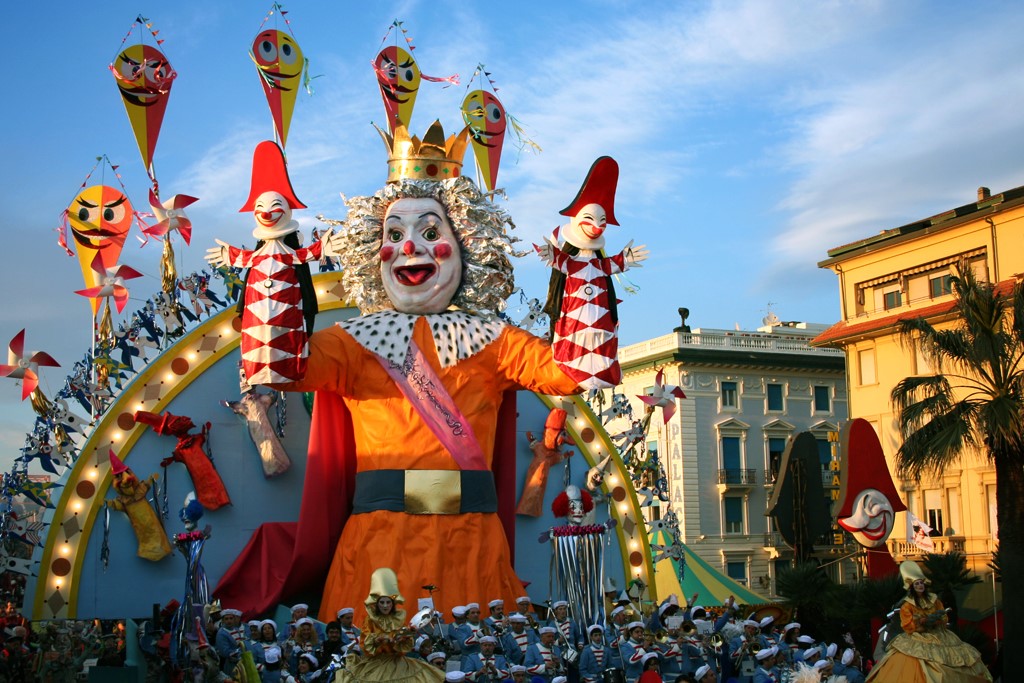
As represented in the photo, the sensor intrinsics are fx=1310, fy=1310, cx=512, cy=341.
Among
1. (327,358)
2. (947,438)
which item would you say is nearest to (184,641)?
(327,358)

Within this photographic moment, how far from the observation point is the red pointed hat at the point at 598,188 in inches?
472

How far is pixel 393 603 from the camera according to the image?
29.1 ft

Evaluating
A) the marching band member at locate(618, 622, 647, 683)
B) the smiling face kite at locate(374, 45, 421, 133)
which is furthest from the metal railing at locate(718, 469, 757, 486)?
the marching band member at locate(618, 622, 647, 683)

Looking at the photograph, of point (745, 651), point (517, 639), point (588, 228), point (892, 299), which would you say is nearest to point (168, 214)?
point (588, 228)

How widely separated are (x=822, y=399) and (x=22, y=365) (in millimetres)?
32988

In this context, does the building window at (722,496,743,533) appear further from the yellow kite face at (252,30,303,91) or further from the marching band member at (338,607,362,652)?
the marching band member at (338,607,362,652)

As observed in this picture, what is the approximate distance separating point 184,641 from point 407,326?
4028mm

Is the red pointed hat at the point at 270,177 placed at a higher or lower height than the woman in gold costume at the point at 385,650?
higher

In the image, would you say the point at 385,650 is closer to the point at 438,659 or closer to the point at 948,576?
the point at 438,659

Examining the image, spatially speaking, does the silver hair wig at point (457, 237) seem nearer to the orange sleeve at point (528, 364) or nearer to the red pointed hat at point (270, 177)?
the orange sleeve at point (528, 364)

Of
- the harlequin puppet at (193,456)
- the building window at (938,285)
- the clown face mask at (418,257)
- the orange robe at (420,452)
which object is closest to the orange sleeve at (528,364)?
the orange robe at (420,452)

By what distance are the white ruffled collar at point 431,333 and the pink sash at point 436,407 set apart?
0.37ft

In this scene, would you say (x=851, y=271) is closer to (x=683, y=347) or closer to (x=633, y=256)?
(x=683, y=347)

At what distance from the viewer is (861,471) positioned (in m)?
17.3
